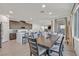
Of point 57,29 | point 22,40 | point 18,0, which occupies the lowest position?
point 22,40

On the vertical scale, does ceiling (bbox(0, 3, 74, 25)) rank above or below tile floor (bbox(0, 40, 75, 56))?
above

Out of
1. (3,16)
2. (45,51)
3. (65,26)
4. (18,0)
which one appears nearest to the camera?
(18,0)

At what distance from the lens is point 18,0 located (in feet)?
9.01

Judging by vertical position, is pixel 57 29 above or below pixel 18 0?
below

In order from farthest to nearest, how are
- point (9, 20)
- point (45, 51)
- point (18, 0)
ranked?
point (9, 20) < point (45, 51) < point (18, 0)

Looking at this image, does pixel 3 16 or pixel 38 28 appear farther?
pixel 3 16

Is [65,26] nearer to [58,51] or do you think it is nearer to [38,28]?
[38,28]

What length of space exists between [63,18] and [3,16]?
483 cm

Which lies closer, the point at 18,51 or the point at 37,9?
the point at 18,51

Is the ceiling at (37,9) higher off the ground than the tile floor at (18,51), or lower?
higher

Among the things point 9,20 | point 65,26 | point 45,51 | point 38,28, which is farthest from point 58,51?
point 9,20

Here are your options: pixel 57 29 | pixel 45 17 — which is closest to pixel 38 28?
pixel 45 17

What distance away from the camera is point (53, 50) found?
372cm

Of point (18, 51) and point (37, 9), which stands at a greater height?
point (37, 9)
